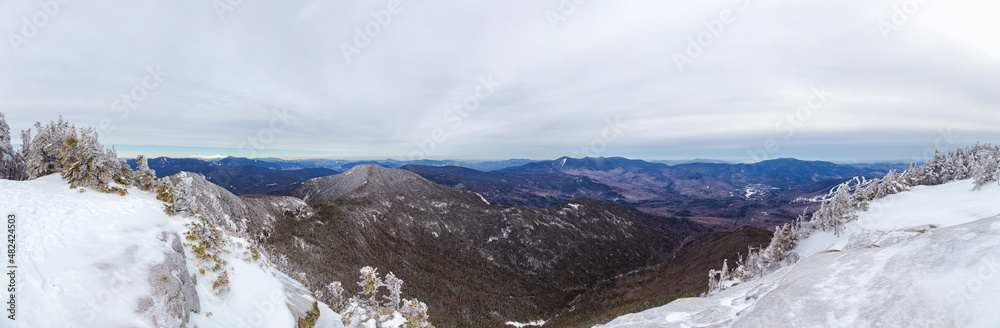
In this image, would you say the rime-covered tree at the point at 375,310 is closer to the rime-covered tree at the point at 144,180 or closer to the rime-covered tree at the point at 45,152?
the rime-covered tree at the point at 144,180

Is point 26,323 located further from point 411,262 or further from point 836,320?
point 411,262

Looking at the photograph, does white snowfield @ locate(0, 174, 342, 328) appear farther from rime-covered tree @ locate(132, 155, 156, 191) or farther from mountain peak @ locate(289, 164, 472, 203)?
mountain peak @ locate(289, 164, 472, 203)

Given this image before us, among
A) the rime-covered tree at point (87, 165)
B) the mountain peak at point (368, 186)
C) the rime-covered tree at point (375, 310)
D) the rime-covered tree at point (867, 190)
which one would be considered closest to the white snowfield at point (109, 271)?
the rime-covered tree at point (87, 165)

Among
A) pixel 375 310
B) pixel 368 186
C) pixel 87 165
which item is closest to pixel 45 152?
pixel 87 165

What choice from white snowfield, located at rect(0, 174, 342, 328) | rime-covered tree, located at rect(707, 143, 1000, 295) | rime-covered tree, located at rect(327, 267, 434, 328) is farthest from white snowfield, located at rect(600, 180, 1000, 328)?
white snowfield, located at rect(0, 174, 342, 328)

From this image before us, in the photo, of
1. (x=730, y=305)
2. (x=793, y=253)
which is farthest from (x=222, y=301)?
(x=793, y=253)
